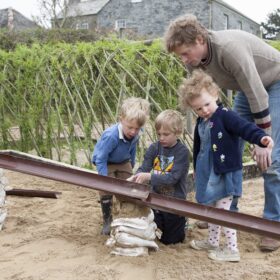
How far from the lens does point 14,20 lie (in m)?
35.6

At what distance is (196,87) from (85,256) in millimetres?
1333

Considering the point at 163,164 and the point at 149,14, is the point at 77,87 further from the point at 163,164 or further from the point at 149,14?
the point at 149,14

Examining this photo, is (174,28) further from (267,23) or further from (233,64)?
(267,23)

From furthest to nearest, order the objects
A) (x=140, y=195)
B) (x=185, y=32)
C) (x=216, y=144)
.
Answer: (x=216, y=144) → (x=185, y=32) → (x=140, y=195)

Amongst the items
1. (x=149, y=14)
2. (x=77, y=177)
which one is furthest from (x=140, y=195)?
(x=149, y=14)

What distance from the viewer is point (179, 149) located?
3496mm

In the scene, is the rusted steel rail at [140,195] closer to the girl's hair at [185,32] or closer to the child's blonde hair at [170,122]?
the child's blonde hair at [170,122]

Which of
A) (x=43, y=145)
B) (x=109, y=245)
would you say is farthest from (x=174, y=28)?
(x=43, y=145)

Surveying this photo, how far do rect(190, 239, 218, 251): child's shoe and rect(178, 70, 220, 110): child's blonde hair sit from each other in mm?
1013

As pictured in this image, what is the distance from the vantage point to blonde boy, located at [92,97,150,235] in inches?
136

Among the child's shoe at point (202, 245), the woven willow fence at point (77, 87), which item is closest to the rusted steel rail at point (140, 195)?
the child's shoe at point (202, 245)

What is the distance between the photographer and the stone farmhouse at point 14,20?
1370 inches

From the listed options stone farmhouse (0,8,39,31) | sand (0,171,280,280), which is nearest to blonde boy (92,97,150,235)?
sand (0,171,280,280)

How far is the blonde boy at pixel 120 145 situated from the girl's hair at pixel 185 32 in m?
0.57
